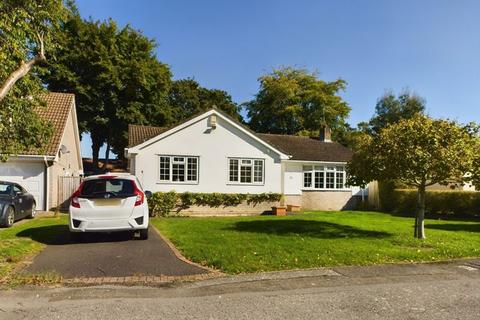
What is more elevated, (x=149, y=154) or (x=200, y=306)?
(x=149, y=154)

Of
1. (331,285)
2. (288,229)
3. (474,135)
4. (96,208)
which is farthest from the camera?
(288,229)

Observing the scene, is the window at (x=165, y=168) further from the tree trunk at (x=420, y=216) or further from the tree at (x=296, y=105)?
the tree at (x=296, y=105)

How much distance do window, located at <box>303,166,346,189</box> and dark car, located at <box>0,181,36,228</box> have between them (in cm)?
1497

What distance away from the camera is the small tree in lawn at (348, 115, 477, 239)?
36.4 feet

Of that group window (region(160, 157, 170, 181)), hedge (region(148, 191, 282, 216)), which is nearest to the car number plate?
hedge (region(148, 191, 282, 216))

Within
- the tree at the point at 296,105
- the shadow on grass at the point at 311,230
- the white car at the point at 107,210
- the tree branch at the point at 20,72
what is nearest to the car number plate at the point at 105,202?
the white car at the point at 107,210

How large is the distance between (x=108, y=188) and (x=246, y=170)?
12.0m

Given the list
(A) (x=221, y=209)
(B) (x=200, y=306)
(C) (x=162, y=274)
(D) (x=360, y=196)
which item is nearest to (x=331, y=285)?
(B) (x=200, y=306)

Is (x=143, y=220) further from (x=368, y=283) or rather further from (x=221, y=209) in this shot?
(x=221, y=209)

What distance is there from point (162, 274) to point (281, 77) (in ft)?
151

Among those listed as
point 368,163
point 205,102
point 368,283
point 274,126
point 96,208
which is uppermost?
point 205,102

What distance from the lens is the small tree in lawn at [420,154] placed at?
11.1 m

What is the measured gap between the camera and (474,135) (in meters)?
11.7

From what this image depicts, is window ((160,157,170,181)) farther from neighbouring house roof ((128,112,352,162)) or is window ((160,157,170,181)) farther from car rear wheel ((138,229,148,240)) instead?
car rear wheel ((138,229,148,240))
